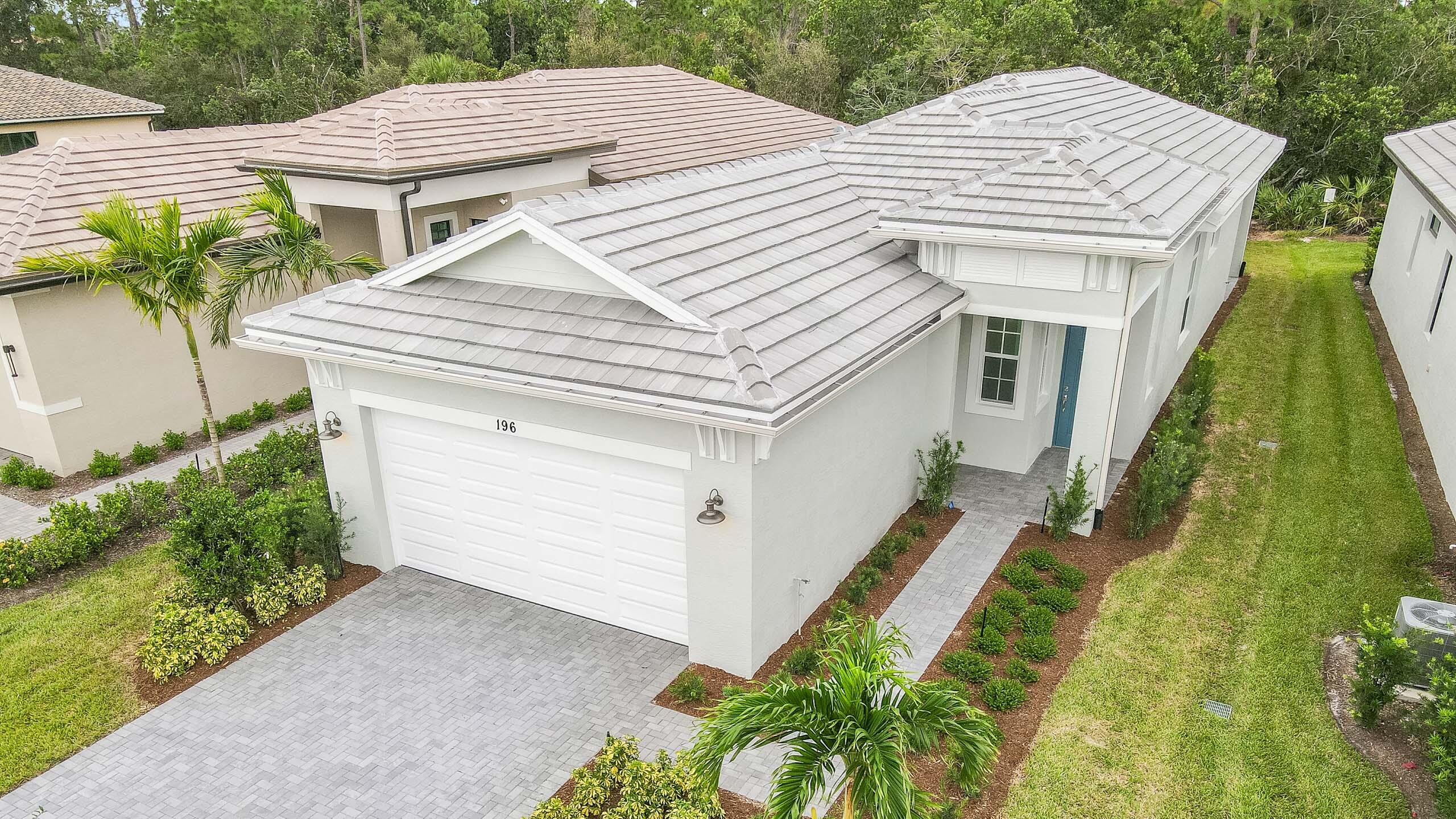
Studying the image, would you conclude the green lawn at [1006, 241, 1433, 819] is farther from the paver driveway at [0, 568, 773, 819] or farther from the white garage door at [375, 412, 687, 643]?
the white garage door at [375, 412, 687, 643]

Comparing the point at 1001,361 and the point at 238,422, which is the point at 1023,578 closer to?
the point at 1001,361

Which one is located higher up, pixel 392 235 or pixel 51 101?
pixel 51 101

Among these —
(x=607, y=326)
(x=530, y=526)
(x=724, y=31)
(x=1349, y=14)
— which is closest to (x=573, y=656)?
(x=530, y=526)

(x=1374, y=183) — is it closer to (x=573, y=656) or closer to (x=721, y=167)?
(x=721, y=167)

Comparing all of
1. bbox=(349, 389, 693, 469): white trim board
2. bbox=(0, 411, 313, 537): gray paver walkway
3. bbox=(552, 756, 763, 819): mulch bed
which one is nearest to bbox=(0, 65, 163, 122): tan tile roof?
bbox=(0, 411, 313, 537): gray paver walkway

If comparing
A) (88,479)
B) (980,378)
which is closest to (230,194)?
(88,479)

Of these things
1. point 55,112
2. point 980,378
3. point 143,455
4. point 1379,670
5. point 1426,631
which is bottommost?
point 143,455

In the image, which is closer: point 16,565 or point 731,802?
point 731,802

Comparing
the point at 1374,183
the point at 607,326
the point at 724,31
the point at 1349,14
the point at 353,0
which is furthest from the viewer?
the point at 353,0
